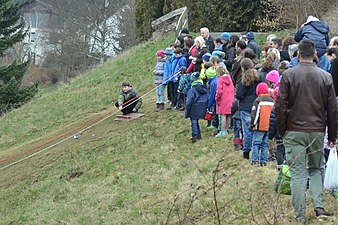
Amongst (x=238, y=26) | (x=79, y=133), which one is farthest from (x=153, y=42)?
(x=79, y=133)

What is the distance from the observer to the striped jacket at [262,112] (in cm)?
966

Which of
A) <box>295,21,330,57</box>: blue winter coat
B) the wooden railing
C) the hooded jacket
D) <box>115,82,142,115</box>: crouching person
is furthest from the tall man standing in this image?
the wooden railing

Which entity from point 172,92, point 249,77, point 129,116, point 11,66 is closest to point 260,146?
point 249,77

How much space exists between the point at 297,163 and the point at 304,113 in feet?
1.77

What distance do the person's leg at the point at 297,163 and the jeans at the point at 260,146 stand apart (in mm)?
2914

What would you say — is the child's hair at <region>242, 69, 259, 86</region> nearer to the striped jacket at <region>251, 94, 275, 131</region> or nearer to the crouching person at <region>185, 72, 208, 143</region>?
the striped jacket at <region>251, 94, 275, 131</region>

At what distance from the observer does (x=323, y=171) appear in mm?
7234

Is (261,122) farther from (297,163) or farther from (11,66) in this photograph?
(11,66)

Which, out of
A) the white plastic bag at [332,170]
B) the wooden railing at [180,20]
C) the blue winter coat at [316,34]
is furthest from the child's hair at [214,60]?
the wooden railing at [180,20]

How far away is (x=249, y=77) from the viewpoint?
33.9ft

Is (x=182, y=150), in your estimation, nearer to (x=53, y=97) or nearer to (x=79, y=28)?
(x=53, y=97)

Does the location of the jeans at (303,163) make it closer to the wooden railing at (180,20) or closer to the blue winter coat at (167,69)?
the blue winter coat at (167,69)

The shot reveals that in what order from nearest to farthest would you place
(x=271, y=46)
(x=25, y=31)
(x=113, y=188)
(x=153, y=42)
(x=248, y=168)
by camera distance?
(x=248, y=168) < (x=113, y=188) < (x=271, y=46) < (x=153, y=42) < (x=25, y=31)

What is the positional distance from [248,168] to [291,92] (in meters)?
3.23
